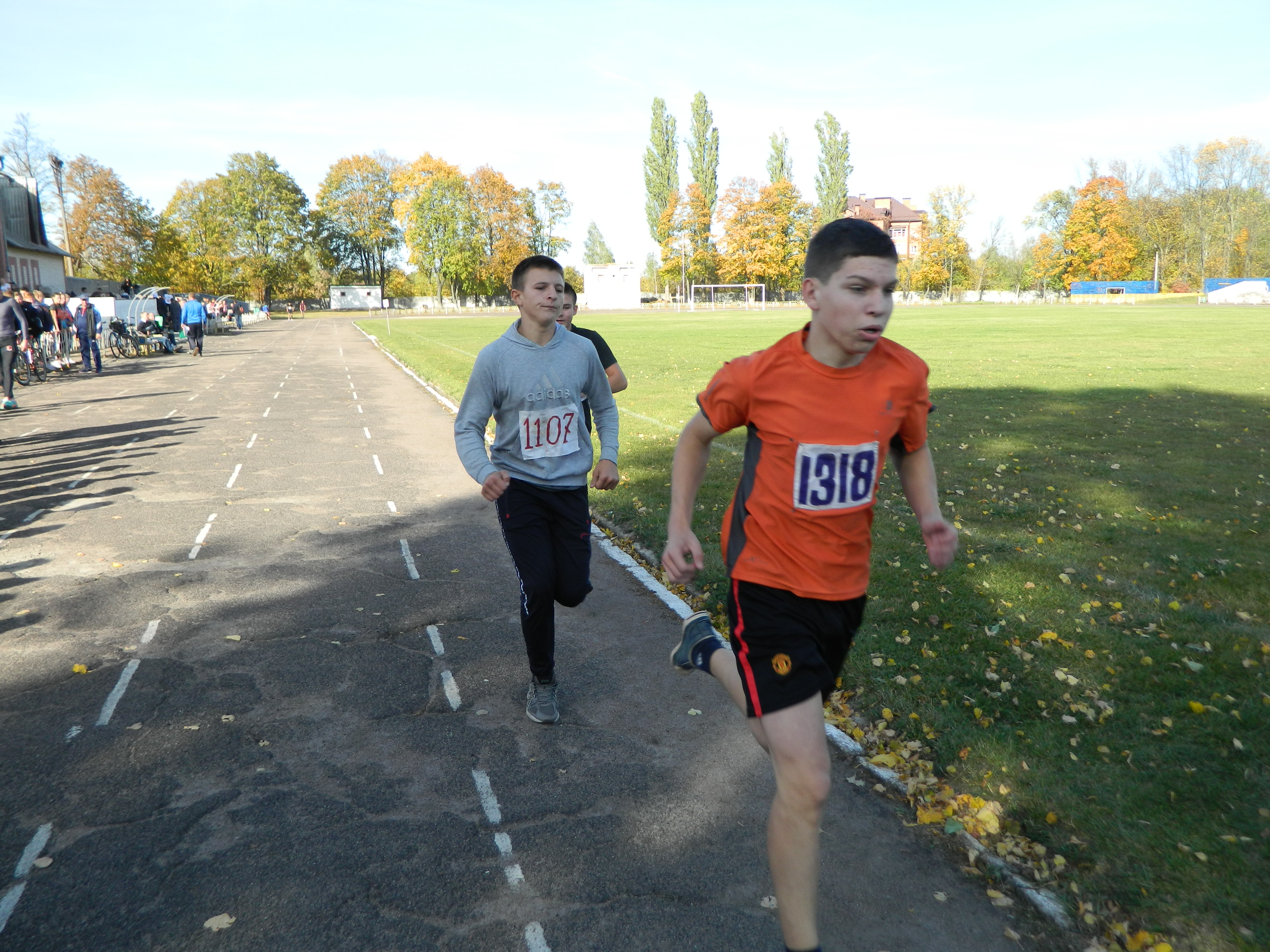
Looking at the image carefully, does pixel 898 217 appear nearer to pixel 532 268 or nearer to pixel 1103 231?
pixel 1103 231

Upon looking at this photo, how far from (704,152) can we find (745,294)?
634 inches

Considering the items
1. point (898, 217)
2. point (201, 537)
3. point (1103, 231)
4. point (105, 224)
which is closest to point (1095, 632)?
point (201, 537)

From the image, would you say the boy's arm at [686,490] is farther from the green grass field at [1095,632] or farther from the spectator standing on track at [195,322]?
the spectator standing on track at [195,322]

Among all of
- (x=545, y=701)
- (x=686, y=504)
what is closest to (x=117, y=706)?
(x=545, y=701)

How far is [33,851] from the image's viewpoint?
11.8 feet

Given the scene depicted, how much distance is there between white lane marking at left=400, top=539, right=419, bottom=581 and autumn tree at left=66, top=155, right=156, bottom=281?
70.6m

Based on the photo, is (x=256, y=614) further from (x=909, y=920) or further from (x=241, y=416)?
(x=241, y=416)

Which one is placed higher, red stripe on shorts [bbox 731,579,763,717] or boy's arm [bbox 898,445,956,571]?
boy's arm [bbox 898,445,956,571]

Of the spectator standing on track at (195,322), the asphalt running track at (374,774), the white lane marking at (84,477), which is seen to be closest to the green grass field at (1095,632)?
the asphalt running track at (374,774)

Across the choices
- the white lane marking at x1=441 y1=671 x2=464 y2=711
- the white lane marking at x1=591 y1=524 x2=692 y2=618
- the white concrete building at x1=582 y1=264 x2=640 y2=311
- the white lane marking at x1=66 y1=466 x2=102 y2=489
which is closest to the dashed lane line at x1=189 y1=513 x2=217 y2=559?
the white lane marking at x1=66 y1=466 x2=102 y2=489

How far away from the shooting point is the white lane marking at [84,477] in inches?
431

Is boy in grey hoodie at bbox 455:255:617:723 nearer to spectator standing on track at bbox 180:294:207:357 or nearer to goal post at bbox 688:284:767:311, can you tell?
spectator standing on track at bbox 180:294:207:357

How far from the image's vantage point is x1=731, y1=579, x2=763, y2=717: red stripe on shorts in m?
2.90

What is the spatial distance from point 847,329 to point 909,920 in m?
2.04
